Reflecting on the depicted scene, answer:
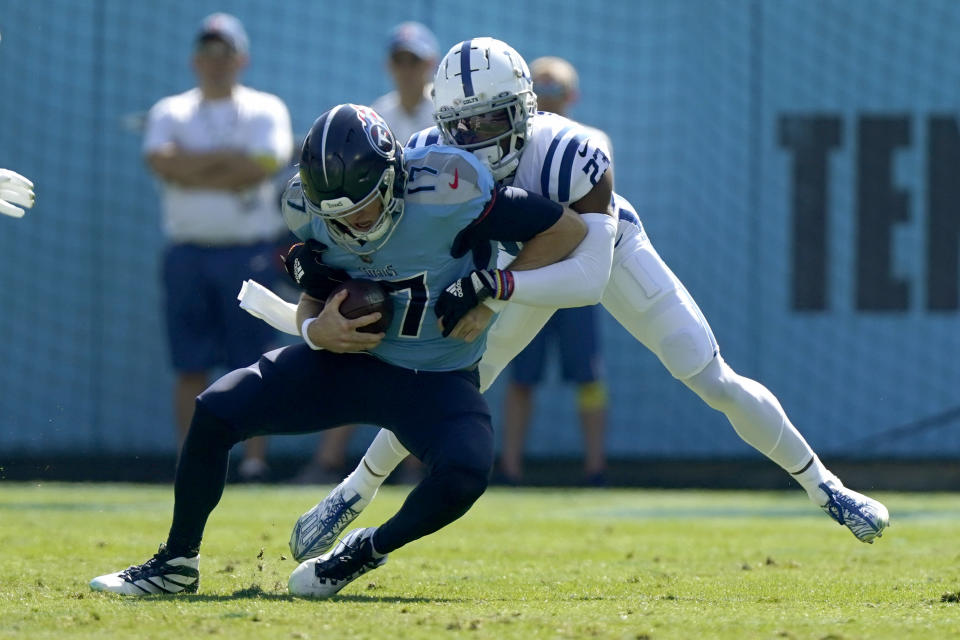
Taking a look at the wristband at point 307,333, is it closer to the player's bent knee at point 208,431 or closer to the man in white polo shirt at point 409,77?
the player's bent knee at point 208,431

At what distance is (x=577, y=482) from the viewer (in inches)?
347

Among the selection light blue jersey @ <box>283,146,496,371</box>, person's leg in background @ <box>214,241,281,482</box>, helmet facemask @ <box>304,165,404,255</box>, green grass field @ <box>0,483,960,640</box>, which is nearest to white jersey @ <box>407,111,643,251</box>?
light blue jersey @ <box>283,146,496,371</box>

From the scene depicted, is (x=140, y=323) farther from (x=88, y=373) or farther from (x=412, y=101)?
(x=412, y=101)

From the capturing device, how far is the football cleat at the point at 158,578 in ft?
14.0

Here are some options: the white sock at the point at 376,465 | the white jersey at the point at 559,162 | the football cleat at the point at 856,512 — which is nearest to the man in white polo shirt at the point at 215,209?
the white sock at the point at 376,465

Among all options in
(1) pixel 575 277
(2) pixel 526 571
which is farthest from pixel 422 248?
(2) pixel 526 571

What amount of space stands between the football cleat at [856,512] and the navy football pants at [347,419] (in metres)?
1.31

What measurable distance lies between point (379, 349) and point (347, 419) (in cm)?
22

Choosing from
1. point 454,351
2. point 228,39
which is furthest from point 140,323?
point 454,351

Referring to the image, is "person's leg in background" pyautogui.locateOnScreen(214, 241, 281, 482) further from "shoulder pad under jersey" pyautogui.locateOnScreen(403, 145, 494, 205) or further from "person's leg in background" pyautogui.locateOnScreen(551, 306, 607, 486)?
"shoulder pad under jersey" pyautogui.locateOnScreen(403, 145, 494, 205)

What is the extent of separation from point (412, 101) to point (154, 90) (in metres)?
1.98

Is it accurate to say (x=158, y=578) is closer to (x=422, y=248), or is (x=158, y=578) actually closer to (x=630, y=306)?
(x=422, y=248)

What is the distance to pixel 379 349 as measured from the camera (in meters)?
4.36

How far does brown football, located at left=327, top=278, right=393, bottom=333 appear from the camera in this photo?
165 inches
